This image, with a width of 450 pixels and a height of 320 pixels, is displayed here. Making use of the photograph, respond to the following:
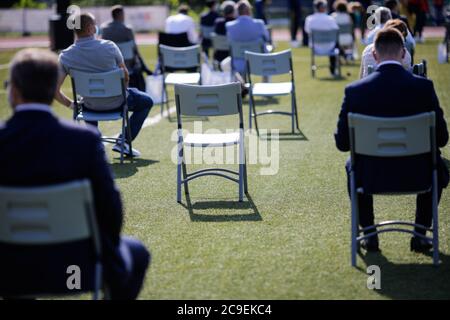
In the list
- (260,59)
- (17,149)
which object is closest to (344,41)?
(260,59)

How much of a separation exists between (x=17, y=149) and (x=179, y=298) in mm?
1756

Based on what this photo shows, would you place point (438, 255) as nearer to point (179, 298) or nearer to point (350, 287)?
point (350, 287)

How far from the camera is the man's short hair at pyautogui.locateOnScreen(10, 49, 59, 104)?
402cm

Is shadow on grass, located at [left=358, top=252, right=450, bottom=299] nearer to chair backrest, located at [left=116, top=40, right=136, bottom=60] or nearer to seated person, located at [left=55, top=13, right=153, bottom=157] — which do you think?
seated person, located at [left=55, top=13, right=153, bottom=157]

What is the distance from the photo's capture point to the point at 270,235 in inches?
270

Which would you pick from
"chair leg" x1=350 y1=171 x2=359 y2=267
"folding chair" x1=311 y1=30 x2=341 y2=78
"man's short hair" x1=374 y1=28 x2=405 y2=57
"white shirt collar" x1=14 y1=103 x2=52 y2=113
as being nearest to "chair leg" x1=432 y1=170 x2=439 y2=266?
"chair leg" x1=350 y1=171 x2=359 y2=267

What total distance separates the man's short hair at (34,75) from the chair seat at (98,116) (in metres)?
5.56

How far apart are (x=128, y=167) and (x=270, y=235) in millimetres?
3424

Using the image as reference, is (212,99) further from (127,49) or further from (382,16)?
(127,49)

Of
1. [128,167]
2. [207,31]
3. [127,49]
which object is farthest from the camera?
[207,31]

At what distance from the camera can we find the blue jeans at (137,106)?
33.9 feet

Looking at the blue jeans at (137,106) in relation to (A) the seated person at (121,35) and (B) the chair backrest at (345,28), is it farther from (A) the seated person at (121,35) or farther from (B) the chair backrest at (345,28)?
(B) the chair backrest at (345,28)

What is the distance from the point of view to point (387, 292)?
5.43 meters

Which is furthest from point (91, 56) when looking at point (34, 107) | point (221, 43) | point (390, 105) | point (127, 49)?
point (221, 43)
